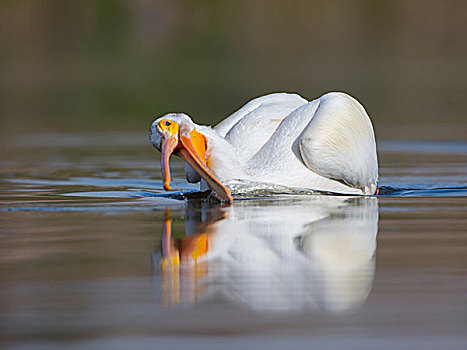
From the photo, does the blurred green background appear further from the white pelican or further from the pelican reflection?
the pelican reflection

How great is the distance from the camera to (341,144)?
7.12m

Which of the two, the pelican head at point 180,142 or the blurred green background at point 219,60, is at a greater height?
the blurred green background at point 219,60

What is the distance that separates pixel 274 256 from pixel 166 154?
2040mm

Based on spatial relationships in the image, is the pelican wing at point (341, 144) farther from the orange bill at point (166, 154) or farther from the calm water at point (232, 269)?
the orange bill at point (166, 154)

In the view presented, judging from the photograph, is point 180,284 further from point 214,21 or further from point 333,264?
point 214,21

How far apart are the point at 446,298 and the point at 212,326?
0.90 metres

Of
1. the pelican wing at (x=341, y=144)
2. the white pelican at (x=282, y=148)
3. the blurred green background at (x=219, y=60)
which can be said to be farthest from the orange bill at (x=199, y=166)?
the blurred green background at (x=219, y=60)

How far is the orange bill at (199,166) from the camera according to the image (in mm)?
6750

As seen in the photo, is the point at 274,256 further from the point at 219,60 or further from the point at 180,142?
the point at 219,60

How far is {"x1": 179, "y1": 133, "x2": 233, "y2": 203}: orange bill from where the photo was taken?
6750mm

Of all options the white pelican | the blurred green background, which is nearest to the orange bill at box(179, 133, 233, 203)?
the white pelican

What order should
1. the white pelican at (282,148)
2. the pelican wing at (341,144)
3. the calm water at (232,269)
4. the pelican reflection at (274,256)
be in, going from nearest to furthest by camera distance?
the calm water at (232,269)
the pelican reflection at (274,256)
the white pelican at (282,148)
the pelican wing at (341,144)

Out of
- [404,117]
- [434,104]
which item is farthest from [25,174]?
[434,104]

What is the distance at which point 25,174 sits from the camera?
8.80m
